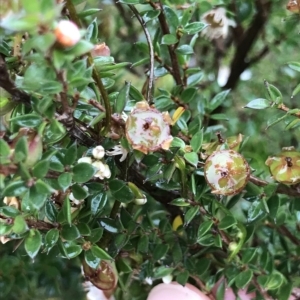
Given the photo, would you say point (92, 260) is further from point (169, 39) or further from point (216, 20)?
point (216, 20)

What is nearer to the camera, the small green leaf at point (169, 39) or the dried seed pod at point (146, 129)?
the dried seed pod at point (146, 129)

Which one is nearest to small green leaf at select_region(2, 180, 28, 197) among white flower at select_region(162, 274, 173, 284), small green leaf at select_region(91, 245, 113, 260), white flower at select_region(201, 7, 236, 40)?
small green leaf at select_region(91, 245, 113, 260)

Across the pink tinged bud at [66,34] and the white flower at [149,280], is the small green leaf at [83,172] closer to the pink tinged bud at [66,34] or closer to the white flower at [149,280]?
the pink tinged bud at [66,34]

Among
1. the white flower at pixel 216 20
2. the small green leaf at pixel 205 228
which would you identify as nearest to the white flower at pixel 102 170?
the small green leaf at pixel 205 228

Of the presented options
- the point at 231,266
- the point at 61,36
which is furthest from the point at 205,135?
the point at 61,36

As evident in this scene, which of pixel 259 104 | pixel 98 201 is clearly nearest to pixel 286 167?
pixel 259 104

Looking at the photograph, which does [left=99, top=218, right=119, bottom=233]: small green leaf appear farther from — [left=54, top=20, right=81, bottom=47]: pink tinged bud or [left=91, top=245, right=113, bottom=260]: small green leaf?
[left=54, top=20, right=81, bottom=47]: pink tinged bud
